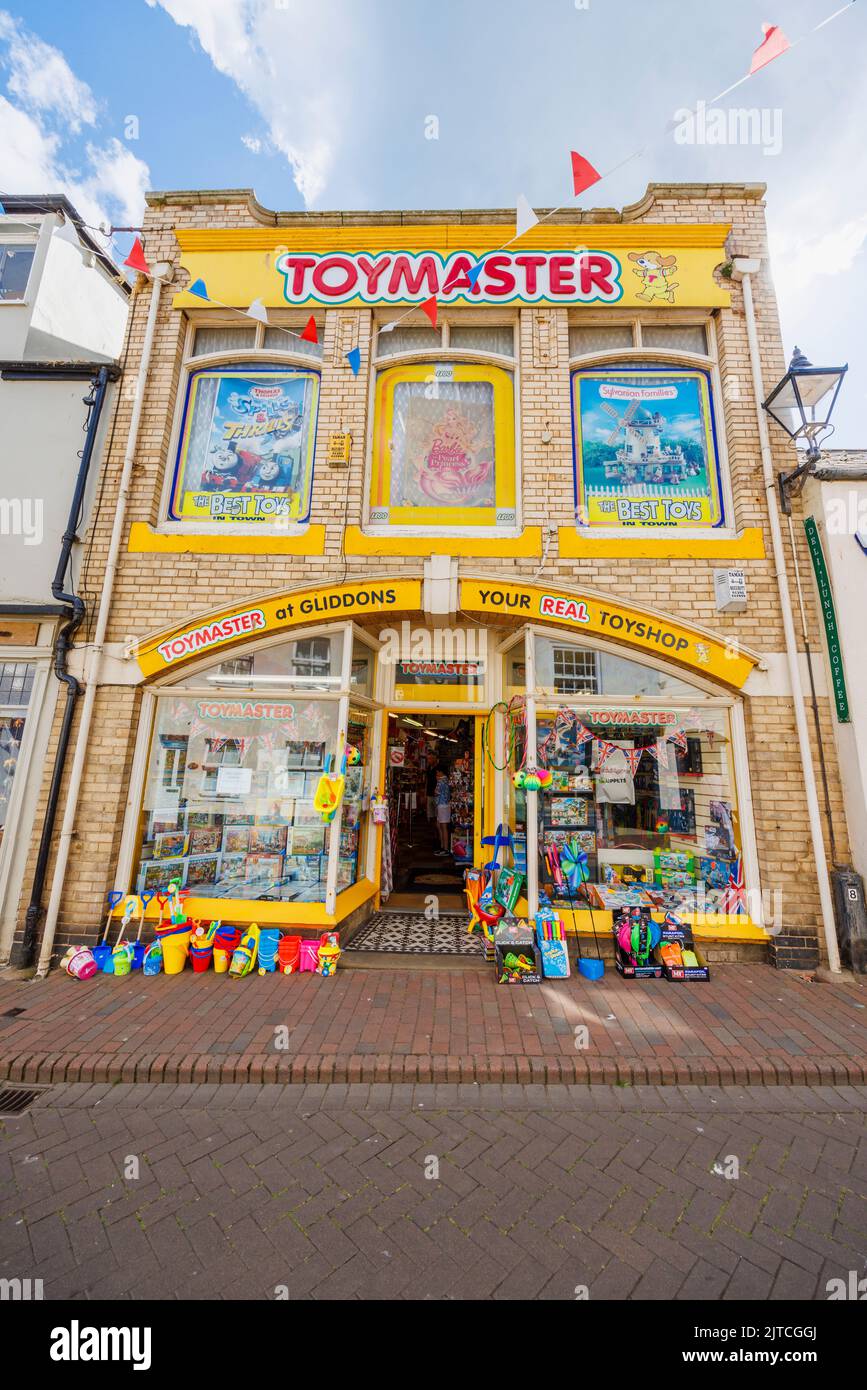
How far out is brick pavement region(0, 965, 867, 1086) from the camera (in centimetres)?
379

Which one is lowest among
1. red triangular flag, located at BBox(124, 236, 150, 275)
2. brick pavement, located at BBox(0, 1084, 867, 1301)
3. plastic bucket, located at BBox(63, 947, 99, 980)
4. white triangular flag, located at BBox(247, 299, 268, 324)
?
brick pavement, located at BBox(0, 1084, 867, 1301)

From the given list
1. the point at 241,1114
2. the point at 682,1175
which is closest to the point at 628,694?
the point at 682,1175

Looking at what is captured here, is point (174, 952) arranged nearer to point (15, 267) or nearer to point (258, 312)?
point (258, 312)

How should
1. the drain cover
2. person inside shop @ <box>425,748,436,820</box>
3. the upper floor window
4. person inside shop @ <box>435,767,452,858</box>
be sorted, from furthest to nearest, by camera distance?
person inside shop @ <box>425,748,436,820</box> → person inside shop @ <box>435,767,452,858</box> → the upper floor window → the drain cover

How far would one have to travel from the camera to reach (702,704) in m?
6.20

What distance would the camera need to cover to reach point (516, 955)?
5.24 metres

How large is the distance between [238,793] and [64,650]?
2529mm

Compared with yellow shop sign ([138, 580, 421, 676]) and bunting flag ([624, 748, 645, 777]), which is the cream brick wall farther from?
bunting flag ([624, 748, 645, 777])

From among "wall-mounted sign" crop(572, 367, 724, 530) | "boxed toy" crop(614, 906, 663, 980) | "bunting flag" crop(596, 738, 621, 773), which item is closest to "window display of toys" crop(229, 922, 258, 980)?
"boxed toy" crop(614, 906, 663, 980)

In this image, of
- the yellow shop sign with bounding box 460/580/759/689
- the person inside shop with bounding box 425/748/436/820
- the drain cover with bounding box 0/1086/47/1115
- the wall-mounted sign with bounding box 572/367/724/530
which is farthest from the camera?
the person inside shop with bounding box 425/748/436/820

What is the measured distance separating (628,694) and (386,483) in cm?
403

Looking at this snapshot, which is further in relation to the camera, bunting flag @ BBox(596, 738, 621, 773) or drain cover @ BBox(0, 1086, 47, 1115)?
bunting flag @ BBox(596, 738, 621, 773)

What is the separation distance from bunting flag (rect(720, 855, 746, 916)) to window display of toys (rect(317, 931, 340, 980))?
4.25 meters

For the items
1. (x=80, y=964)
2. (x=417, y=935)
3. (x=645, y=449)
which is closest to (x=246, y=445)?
(x=645, y=449)
